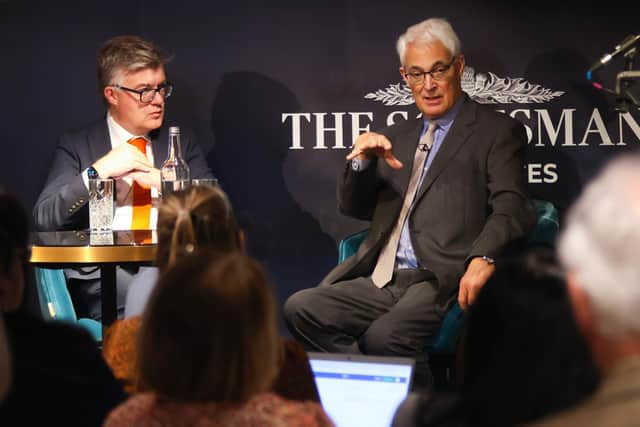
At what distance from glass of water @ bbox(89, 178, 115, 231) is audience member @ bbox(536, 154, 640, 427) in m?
2.79

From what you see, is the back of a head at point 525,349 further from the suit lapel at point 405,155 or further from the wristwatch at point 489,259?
the suit lapel at point 405,155

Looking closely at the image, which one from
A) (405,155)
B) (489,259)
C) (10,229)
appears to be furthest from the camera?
(405,155)

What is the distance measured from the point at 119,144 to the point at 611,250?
3.29 meters

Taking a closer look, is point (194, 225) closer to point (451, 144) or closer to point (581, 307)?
point (581, 307)

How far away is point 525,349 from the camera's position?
1414mm

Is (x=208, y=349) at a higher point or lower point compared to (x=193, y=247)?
lower

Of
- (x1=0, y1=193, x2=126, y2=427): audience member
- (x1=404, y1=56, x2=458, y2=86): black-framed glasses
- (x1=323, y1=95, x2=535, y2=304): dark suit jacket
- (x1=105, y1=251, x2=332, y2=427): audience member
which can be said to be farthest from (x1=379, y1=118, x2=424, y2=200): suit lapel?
(x1=105, y1=251, x2=332, y2=427): audience member

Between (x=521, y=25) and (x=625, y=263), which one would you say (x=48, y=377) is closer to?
(x=625, y=263)

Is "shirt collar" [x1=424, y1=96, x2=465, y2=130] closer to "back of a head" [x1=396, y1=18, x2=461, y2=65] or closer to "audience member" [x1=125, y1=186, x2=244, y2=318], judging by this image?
"back of a head" [x1=396, y1=18, x2=461, y2=65]

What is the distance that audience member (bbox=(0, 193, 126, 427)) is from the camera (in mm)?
1663

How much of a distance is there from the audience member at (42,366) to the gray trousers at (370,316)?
1.96 m

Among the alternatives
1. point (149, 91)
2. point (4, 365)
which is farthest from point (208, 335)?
point (149, 91)

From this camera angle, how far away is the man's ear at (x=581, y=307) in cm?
120

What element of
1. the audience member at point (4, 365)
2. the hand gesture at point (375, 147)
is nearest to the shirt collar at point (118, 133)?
the hand gesture at point (375, 147)
